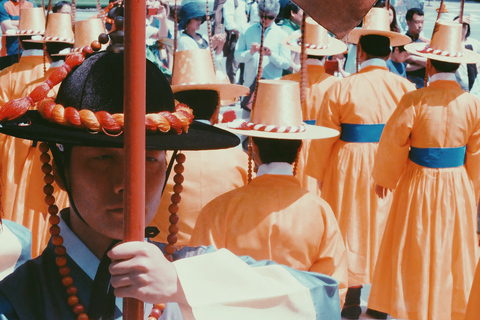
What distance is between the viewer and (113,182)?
1.58 m

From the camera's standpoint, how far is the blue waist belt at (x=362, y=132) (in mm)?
5422

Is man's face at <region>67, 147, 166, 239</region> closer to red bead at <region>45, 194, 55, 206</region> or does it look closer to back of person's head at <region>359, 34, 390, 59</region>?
A: red bead at <region>45, 194, 55, 206</region>

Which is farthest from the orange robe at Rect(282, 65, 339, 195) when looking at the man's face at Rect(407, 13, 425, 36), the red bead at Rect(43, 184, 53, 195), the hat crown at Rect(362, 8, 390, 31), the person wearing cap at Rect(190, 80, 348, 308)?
the red bead at Rect(43, 184, 53, 195)

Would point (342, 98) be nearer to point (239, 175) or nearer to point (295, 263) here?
point (239, 175)

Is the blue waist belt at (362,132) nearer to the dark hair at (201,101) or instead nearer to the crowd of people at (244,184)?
the crowd of people at (244,184)

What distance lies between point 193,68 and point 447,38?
1.74 m

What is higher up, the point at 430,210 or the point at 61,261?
the point at 61,261

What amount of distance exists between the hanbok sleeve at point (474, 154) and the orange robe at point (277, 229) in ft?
5.83

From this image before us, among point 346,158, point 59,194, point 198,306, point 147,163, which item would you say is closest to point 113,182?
point 147,163

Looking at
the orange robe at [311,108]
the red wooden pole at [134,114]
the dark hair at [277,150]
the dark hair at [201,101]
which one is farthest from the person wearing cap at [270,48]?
the red wooden pole at [134,114]

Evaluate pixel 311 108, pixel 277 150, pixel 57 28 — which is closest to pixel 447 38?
pixel 311 108

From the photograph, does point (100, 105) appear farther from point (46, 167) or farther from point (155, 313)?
point (155, 313)

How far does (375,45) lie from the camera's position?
18.7 ft

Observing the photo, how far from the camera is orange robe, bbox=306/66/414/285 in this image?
5.34 metres
